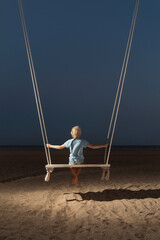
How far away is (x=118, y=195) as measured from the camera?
20.3 ft

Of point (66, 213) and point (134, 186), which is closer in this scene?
point (66, 213)

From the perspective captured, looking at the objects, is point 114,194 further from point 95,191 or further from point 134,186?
point 134,186

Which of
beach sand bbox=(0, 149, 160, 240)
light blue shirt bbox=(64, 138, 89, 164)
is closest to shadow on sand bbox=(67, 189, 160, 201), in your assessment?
beach sand bbox=(0, 149, 160, 240)

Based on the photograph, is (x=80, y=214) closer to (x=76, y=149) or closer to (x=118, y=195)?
(x=76, y=149)

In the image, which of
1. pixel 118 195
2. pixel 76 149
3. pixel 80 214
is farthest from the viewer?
pixel 118 195

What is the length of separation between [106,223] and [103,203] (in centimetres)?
129

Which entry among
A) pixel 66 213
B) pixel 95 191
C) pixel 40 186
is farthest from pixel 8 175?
pixel 66 213

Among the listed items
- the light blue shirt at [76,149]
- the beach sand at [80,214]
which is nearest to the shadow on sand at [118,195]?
the beach sand at [80,214]

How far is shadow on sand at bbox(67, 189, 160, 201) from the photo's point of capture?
5.88 metres

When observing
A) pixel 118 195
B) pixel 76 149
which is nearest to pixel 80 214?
pixel 76 149

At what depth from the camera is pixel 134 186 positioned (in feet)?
24.2

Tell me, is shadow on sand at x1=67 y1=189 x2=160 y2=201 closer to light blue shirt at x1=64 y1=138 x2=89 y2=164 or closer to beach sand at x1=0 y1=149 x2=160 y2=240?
beach sand at x1=0 y1=149 x2=160 y2=240

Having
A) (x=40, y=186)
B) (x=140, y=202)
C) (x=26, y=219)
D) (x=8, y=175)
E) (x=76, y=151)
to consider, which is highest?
(x=76, y=151)

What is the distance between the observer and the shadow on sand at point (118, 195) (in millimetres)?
5879
